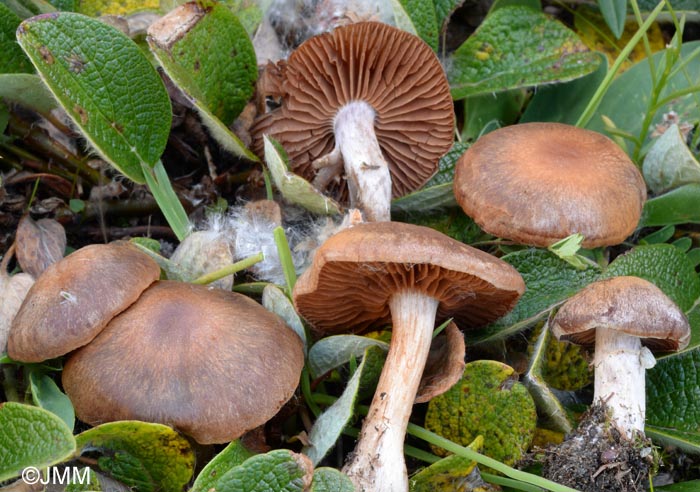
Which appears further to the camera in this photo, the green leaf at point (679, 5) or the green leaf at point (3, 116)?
the green leaf at point (679, 5)

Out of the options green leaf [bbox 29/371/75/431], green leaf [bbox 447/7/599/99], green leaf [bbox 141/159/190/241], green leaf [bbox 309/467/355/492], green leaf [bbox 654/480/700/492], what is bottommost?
green leaf [bbox 654/480/700/492]

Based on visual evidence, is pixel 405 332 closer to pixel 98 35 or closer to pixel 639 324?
pixel 639 324

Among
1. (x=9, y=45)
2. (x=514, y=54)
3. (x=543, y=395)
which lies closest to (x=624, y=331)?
(x=543, y=395)

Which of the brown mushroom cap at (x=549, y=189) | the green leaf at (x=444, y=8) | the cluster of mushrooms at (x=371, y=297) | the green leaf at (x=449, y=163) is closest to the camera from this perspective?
the cluster of mushrooms at (x=371, y=297)

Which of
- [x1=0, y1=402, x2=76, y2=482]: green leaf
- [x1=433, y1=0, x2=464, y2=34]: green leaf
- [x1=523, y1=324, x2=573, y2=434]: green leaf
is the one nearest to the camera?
[x1=0, y1=402, x2=76, y2=482]: green leaf

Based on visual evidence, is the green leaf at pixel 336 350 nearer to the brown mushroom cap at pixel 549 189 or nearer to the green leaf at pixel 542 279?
the green leaf at pixel 542 279

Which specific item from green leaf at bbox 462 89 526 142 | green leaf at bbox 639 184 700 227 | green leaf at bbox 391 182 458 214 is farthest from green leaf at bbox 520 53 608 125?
green leaf at bbox 391 182 458 214

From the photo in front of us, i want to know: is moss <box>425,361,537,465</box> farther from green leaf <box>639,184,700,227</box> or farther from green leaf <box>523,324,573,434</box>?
green leaf <box>639,184,700,227</box>

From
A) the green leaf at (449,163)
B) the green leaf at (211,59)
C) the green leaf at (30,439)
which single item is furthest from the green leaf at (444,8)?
the green leaf at (30,439)
